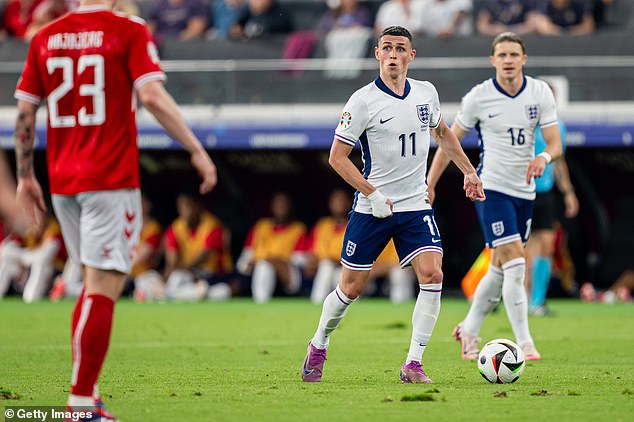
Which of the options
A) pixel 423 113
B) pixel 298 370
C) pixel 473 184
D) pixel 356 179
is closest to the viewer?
pixel 356 179

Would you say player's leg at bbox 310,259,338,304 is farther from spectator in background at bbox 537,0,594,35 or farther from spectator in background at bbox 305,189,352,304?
spectator in background at bbox 537,0,594,35

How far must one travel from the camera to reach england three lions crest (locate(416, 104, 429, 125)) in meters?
7.98

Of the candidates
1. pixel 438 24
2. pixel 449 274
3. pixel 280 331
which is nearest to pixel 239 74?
pixel 438 24

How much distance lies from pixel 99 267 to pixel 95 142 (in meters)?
0.64

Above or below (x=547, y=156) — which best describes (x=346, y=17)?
above

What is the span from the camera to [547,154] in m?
9.16

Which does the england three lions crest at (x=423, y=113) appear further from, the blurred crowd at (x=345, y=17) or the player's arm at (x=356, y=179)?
the blurred crowd at (x=345, y=17)

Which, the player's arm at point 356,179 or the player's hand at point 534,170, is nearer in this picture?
the player's arm at point 356,179

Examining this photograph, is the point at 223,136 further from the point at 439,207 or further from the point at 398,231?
the point at 398,231

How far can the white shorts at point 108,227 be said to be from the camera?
19.1 feet

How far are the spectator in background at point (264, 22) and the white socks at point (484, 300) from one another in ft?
35.6

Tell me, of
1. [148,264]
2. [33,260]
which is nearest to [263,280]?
[148,264]

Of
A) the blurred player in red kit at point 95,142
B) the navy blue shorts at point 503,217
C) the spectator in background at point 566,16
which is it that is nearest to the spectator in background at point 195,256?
the spectator in background at point 566,16

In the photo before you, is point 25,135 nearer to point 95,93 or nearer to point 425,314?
point 95,93
